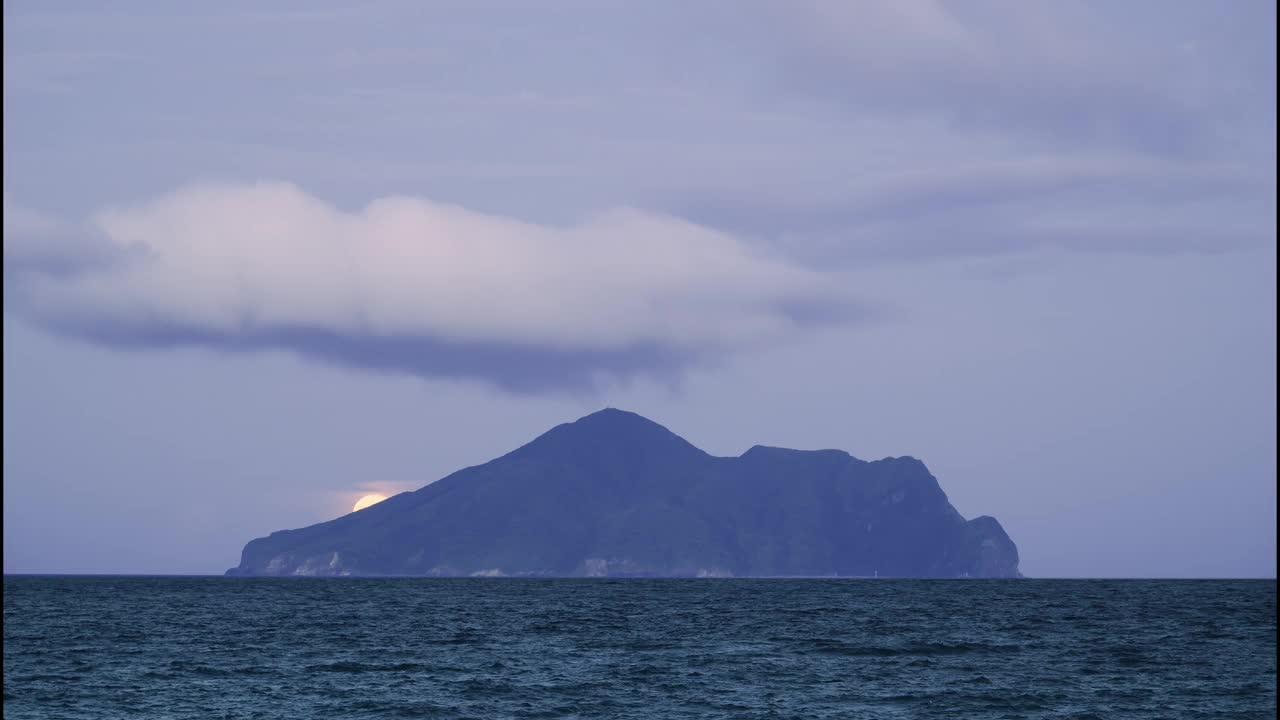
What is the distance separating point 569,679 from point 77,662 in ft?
101

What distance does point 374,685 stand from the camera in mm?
62406

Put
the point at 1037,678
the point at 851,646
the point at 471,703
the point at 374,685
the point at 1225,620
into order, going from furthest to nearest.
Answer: the point at 1225,620 < the point at 851,646 < the point at 1037,678 < the point at 374,685 < the point at 471,703

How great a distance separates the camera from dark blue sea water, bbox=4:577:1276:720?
184 feet

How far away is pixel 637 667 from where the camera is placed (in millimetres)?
71750

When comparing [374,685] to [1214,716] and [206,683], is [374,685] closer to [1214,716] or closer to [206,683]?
[206,683]

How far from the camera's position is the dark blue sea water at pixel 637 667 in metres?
56.0

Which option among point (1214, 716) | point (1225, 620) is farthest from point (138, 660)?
point (1225, 620)

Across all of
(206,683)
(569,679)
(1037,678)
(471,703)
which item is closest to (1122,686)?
(1037,678)

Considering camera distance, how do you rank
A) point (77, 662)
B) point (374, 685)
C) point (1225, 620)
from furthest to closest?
point (1225, 620)
point (77, 662)
point (374, 685)

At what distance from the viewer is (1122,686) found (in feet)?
210

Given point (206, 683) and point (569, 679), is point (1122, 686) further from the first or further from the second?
point (206, 683)

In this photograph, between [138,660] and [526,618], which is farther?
[526,618]

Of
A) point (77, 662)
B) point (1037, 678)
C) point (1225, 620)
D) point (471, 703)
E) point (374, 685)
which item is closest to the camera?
point (471, 703)

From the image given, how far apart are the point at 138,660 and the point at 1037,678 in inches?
2084
